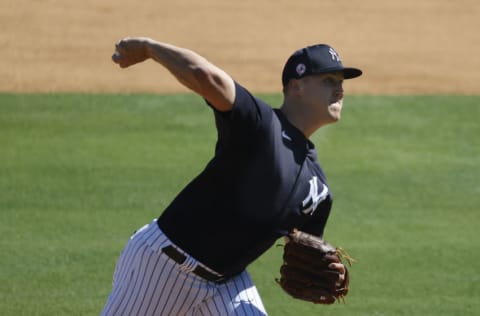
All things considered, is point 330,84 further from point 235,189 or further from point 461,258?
point 461,258

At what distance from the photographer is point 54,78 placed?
1243 cm

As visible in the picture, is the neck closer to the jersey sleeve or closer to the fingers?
the jersey sleeve

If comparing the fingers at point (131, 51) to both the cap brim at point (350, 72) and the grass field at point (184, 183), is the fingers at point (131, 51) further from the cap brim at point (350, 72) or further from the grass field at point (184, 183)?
the grass field at point (184, 183)

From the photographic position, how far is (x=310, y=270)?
16.3ft

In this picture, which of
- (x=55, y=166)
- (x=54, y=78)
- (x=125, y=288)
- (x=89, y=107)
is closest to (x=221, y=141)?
(x=125, y=288)

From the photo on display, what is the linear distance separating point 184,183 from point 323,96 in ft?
16.1

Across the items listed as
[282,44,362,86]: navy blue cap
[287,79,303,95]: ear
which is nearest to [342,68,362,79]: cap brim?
[282,44,362,86]: navy blue cap

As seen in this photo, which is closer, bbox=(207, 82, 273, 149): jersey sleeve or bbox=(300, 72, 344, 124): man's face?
bbox=(207, 82, 273, 149): jersey sleeve

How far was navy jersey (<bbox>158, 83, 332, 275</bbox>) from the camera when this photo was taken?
174 inches

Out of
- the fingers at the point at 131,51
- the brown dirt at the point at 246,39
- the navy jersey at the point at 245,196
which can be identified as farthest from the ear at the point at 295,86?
the brown dirt at the point at 246,39

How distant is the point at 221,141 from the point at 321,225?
82 centimetres

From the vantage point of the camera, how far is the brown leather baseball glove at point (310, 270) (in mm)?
4895

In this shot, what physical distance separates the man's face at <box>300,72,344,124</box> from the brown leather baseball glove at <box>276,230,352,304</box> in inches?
23.2

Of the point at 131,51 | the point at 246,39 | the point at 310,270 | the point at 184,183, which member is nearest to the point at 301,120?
the point at 310,270
